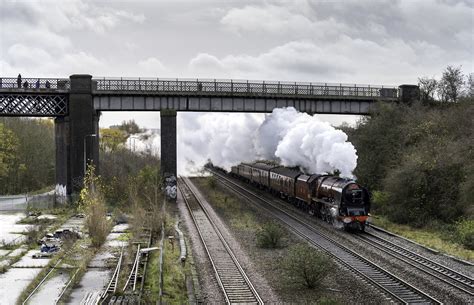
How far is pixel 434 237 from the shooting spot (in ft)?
87.2

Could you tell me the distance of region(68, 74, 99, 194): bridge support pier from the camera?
1582 inches

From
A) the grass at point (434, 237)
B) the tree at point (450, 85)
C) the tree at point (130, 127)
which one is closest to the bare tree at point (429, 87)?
the tree at point (450, 85)

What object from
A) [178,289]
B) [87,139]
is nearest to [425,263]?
[178,289]

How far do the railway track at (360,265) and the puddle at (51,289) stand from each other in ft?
33.4

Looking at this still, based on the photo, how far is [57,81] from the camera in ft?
133

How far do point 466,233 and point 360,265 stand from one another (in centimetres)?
729

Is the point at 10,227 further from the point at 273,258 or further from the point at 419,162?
the point at 419,162

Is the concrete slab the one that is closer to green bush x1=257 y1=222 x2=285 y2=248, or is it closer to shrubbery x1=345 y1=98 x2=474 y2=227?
green bush x1=257 y1=222 x2=285 y2=248

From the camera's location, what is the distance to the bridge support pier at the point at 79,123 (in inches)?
1582

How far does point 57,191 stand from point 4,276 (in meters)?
24.2

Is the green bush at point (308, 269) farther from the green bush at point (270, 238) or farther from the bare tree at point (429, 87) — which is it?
the bare tree at point (429, 87)

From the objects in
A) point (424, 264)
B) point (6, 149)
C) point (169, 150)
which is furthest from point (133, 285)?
Answer: point (6, 149)

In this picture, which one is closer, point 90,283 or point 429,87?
point 90,283

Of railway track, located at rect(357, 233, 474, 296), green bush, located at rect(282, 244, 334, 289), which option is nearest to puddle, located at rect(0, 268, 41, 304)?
green bush, located at rect(282, 244, 334, 289)
